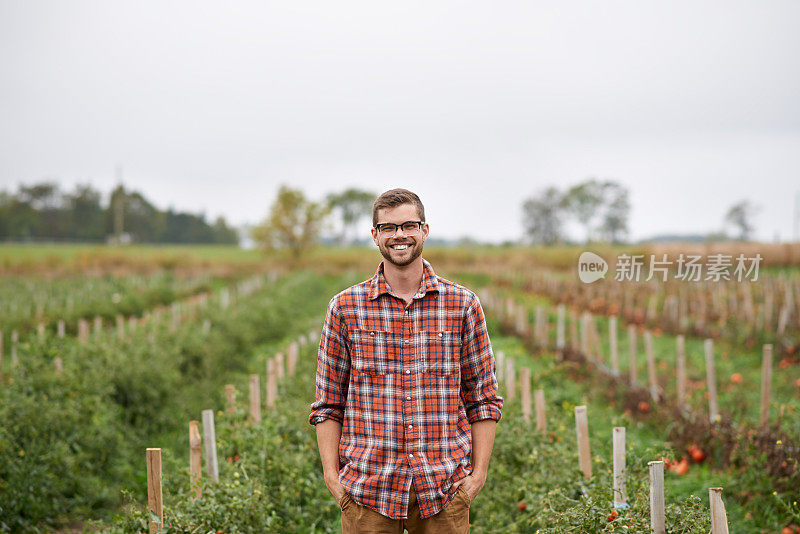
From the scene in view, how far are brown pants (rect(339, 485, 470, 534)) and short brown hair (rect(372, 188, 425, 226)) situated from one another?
1.12 metres

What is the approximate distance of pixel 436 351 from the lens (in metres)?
2.56

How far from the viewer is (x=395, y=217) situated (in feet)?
8.18

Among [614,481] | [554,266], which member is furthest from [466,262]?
[614,481]

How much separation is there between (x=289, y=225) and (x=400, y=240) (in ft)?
141

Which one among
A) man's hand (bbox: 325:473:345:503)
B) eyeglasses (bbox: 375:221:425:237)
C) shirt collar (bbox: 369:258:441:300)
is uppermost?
eyeglasses (bbox: 375:221:425:237)

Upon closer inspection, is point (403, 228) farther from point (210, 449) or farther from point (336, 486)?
point (210, 449)

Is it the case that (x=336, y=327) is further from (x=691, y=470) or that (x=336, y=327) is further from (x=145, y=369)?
(x=145, y=369)

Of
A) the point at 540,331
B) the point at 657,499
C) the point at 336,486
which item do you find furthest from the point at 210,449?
the point at 540,331

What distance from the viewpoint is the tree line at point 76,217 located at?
191 feet

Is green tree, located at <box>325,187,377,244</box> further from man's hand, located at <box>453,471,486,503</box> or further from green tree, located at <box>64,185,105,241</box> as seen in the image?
man's hand, located at <box>453,471,486,503</box>

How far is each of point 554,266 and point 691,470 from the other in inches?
1188

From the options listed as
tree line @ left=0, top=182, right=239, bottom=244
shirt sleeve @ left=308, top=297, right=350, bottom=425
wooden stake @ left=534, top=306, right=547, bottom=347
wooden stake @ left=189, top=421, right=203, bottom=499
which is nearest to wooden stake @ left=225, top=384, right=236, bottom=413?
wooden stake @ left=189, top=421, right=203, bottom=499

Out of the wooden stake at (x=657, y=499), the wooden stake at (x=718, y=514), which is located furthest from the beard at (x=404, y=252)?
the wooden stake at (x=718, y=514)

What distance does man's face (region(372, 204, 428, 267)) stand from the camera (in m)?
2.49
